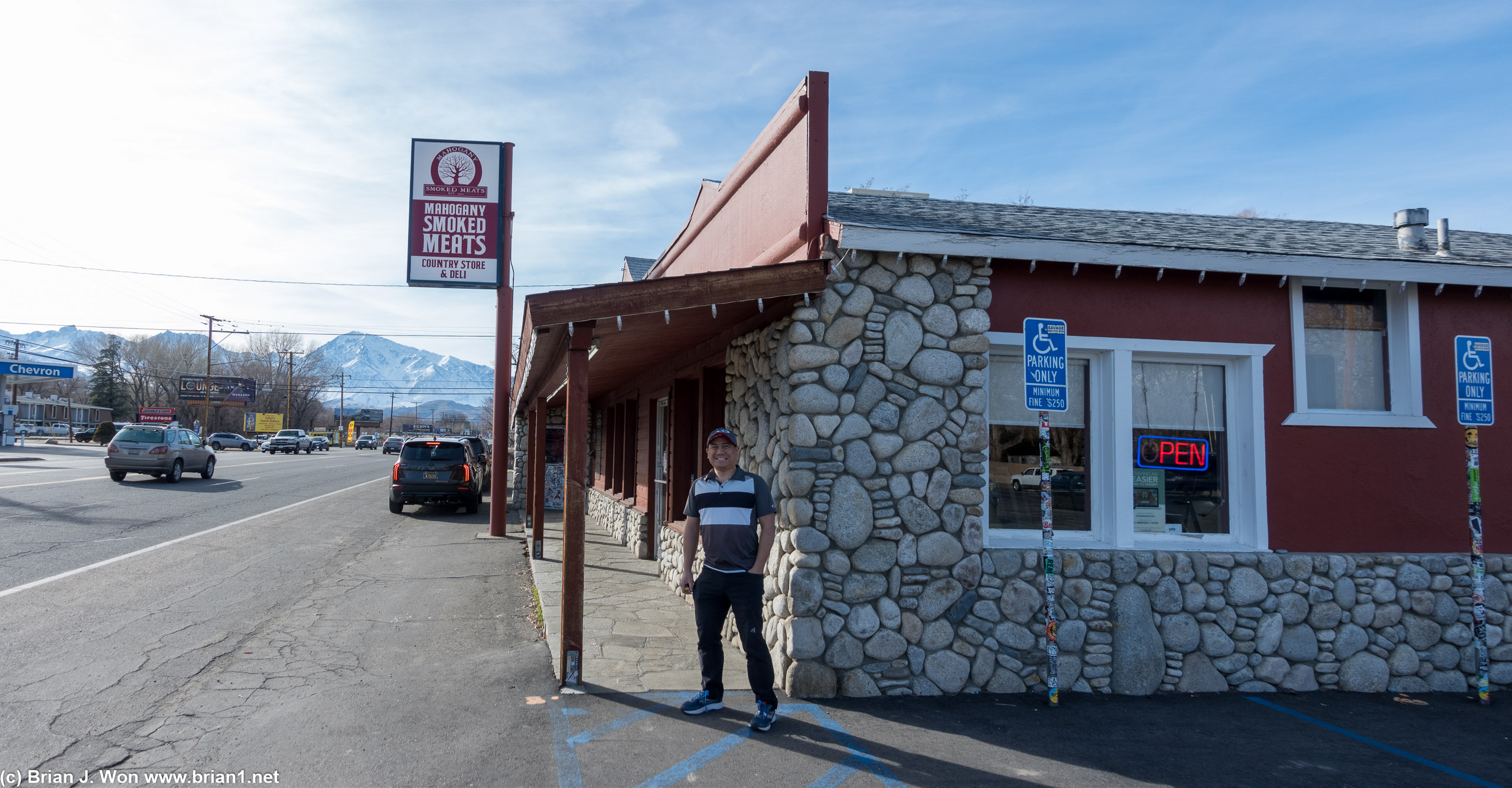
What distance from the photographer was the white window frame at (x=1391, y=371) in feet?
21.6

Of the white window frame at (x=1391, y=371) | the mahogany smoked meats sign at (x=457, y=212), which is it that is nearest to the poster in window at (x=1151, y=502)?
the white window frame at (x=1391, y=371)

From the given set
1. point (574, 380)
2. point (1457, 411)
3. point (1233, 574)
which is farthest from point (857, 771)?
point (1457, 411)

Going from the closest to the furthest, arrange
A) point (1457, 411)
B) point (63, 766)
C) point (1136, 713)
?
point (63, 766), point (1136, 713), point (1457, 411)

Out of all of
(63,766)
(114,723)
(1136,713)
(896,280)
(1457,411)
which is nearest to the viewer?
(63,766)

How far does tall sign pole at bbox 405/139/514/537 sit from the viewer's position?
1473 centimetres

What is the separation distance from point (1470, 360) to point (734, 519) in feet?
18.4

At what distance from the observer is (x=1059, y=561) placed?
6055 millimetres

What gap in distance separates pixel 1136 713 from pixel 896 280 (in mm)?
3418

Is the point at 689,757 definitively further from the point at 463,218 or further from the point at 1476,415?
the point at 463,218

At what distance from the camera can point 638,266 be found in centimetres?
1672

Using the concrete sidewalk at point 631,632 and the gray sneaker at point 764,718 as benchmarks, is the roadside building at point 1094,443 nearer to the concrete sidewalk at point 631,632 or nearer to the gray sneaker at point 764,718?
the gray sneaker at point 764,718

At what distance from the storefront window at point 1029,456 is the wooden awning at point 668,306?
180 centimetres

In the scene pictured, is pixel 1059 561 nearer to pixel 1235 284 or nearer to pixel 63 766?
pixel 1235 284

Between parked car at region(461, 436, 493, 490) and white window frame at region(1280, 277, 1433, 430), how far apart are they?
19.6m
